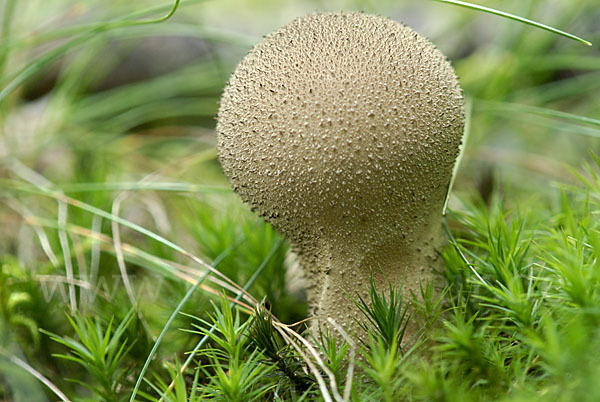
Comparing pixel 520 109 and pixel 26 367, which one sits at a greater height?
pixel 520 109

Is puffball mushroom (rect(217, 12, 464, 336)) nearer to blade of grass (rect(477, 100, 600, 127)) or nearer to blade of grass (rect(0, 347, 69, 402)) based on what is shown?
blade of grass (rect(477, 100, 600, 127))

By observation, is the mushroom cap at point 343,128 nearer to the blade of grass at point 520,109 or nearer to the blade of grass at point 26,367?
the blade of grass at point 520,109

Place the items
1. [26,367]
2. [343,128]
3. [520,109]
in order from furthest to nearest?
[520,109], [26,367], [343,128]

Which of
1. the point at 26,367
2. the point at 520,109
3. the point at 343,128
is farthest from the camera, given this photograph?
the point at 520,109

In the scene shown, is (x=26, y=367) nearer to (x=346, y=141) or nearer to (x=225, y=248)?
(x=225, y=248)

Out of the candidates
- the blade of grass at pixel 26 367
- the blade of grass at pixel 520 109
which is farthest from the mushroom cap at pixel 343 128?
the blade of grass at pixel 26 367

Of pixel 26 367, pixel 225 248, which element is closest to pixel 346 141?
pixel 225 248

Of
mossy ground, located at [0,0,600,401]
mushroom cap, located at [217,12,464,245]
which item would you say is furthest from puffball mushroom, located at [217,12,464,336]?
mossy ground, located at [0,0,600,401]

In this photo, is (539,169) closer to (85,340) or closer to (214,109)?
(214,109)
